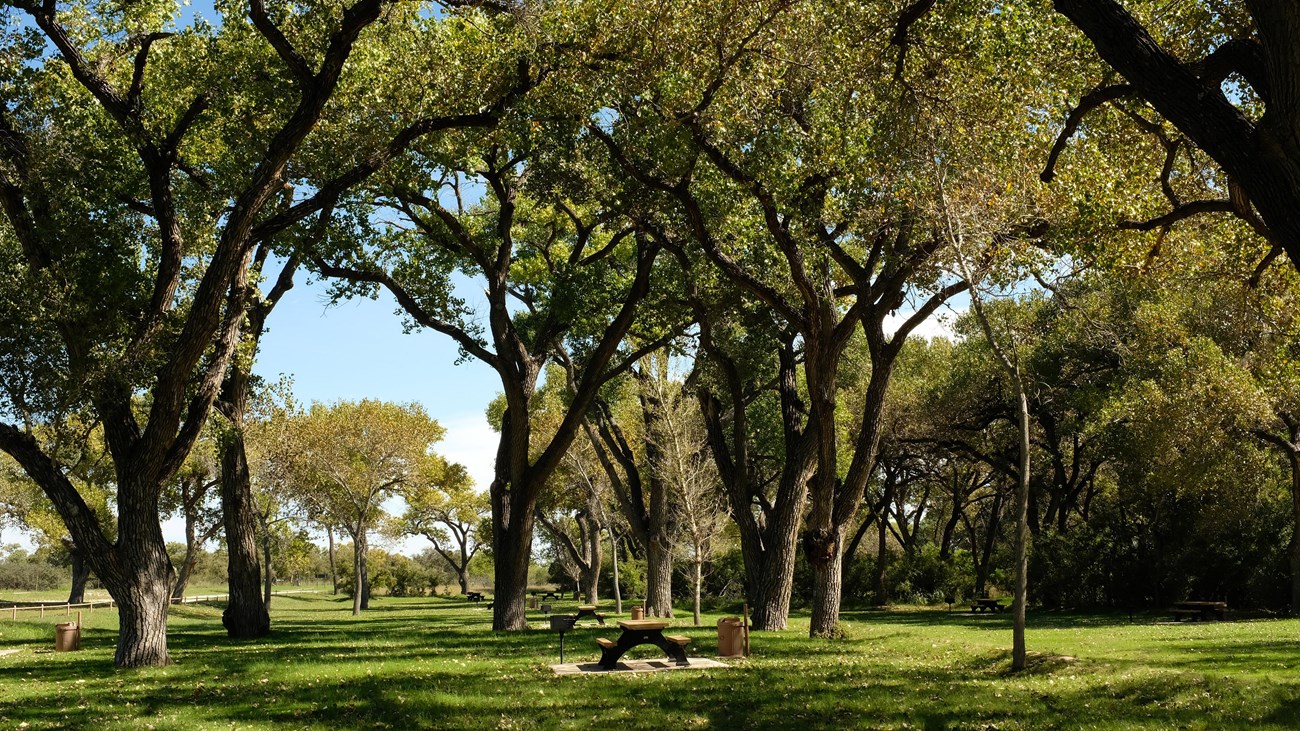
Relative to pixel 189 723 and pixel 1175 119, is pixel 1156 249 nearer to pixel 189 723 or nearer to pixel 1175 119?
pixel 1175 119

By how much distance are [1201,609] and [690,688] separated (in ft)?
62.0

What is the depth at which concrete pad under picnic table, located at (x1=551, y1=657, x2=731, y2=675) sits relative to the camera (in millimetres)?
12492

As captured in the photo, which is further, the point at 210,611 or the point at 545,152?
the point at 210,611

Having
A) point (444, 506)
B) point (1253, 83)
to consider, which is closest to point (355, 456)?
point (444, 506)

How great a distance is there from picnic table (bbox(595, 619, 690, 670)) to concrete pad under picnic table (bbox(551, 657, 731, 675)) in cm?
10

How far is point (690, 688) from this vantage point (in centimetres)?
1111

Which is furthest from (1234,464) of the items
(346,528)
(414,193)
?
(346,528)

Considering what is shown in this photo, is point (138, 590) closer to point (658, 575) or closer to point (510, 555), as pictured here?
point (510, 555)

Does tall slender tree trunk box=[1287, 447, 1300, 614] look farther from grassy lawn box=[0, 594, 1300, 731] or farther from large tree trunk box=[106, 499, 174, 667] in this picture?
large tree trunk box=[106, 499, 174, 667]

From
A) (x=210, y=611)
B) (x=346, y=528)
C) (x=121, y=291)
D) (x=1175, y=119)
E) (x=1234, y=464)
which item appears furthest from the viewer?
(x=346, y=528)

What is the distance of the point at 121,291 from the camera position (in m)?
15.4

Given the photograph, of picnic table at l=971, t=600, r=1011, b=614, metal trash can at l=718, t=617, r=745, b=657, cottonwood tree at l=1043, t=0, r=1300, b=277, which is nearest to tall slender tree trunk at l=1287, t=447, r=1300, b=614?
picnic table at l=971, t=600, r=1011, b=614

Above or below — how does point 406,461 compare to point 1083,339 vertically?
below

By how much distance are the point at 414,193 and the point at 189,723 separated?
12.5 metres
